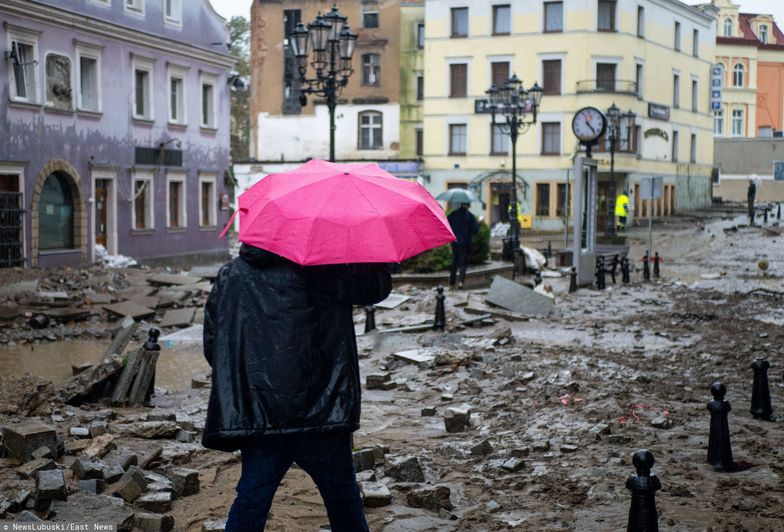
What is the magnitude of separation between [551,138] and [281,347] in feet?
155

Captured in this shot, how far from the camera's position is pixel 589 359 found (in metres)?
12.2

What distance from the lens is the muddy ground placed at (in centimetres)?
614

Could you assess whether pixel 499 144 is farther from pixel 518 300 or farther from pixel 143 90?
pixel 518 300

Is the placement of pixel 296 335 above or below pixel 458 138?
below

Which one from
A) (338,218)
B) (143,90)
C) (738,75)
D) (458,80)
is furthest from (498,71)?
(338,218)

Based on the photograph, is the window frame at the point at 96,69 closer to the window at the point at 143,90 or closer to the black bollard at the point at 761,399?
the window at the point at 143,90

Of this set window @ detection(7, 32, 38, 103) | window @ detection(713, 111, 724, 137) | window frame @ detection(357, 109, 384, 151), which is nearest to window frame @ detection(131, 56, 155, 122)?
window @ detection(7, 32, 38, 103)

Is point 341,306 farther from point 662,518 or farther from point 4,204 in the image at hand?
point 4,204

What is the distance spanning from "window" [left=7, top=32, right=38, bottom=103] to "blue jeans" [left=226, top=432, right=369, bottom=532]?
2288 cm

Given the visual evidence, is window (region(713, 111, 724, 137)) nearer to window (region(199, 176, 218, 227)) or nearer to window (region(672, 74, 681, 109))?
window (region(672, 74, 681, 109))

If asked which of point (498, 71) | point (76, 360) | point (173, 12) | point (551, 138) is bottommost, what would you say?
point (76, 360)

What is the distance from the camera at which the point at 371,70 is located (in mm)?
55906

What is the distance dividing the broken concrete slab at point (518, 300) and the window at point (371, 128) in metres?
39.4

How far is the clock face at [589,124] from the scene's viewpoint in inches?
902
